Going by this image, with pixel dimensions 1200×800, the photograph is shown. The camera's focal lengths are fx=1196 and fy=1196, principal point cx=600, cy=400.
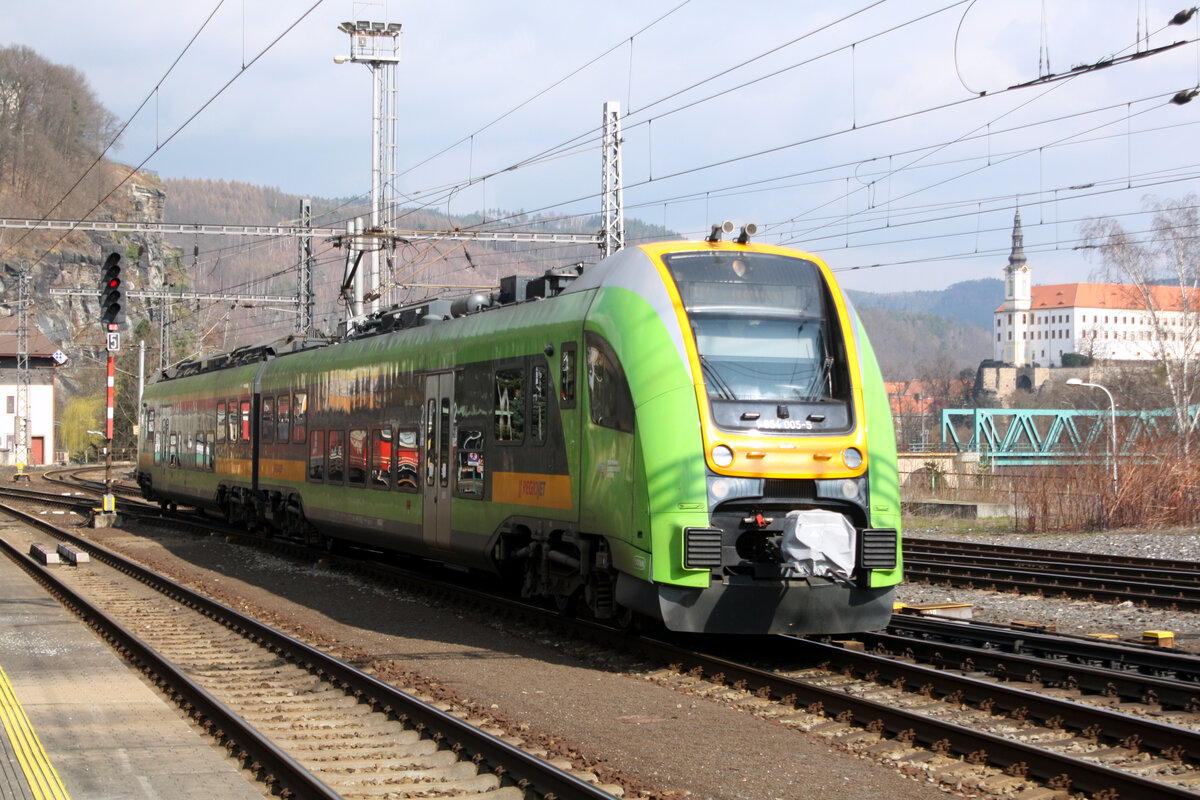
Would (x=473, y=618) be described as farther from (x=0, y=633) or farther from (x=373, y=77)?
(x=373, y=77)

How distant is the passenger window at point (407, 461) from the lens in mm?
14891

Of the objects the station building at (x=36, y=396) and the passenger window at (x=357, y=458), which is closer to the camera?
the passenger window at (x=357, y=458)

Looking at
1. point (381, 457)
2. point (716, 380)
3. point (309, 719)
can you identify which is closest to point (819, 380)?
point (716, 380)

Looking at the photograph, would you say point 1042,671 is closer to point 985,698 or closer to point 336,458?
point 985,698

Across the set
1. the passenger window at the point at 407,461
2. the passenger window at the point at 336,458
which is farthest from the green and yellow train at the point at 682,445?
the passenger window at the point at 336,458

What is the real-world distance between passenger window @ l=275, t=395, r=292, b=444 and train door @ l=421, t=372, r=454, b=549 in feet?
21.1

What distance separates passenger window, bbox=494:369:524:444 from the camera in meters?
12.1

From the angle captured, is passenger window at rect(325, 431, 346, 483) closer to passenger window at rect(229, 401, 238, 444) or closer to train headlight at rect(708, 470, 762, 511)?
passenger window at rect(229, 401, 238, 444)

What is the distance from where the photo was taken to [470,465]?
13203 millimetres

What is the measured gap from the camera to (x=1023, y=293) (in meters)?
182

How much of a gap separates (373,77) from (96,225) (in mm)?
11088

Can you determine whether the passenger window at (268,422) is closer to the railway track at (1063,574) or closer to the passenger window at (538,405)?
the passenger window at (538,405)

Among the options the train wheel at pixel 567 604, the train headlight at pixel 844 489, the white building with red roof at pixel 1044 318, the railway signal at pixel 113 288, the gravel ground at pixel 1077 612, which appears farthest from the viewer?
the white building with red roof at pixel 1044 318

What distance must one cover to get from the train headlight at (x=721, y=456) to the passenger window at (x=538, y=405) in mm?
2481
